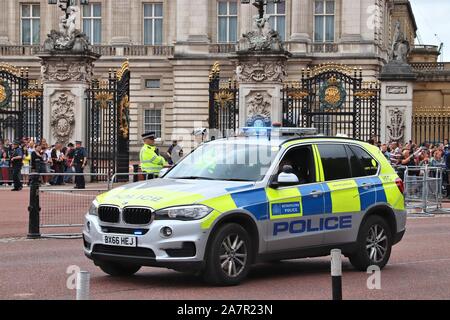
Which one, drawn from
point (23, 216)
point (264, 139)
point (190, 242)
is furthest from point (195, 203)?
point (23, 216)

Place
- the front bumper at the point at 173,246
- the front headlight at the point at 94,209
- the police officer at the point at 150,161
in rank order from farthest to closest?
1. the police officer at the point at 150,161
2. the front headlight at the point at 94,209
3. the front bumper at the point at 173,246

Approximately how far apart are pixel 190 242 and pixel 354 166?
3.28 meters

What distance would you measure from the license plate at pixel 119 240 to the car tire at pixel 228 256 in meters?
0.87

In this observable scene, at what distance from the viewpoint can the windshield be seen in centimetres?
1297

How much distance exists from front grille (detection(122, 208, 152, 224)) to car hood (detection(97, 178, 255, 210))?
2.7 inches

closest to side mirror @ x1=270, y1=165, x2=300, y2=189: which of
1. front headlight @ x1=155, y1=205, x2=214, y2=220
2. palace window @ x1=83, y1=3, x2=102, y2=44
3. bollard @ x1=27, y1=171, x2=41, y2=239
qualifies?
front headlight @ x1=155, y1=205, x2=214, y2=220

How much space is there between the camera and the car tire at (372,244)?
13.7 metres

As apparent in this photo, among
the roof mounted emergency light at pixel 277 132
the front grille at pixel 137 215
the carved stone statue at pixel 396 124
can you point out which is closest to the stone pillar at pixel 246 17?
the carved stone statue at pixel 396 124

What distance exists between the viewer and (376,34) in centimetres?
6059

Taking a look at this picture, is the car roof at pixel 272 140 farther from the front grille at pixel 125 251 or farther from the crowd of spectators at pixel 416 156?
the crowd of spectators at pixel 416 156

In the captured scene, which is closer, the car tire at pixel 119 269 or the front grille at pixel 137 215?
the front grille at pixel 137 215

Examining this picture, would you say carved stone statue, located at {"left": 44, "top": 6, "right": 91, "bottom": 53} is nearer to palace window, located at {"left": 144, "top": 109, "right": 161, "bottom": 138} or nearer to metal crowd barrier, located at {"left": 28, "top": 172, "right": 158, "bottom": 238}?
metal crowd barrier, located at {"left": 28, "top": 172, "right": 158, "bottom": 238}
